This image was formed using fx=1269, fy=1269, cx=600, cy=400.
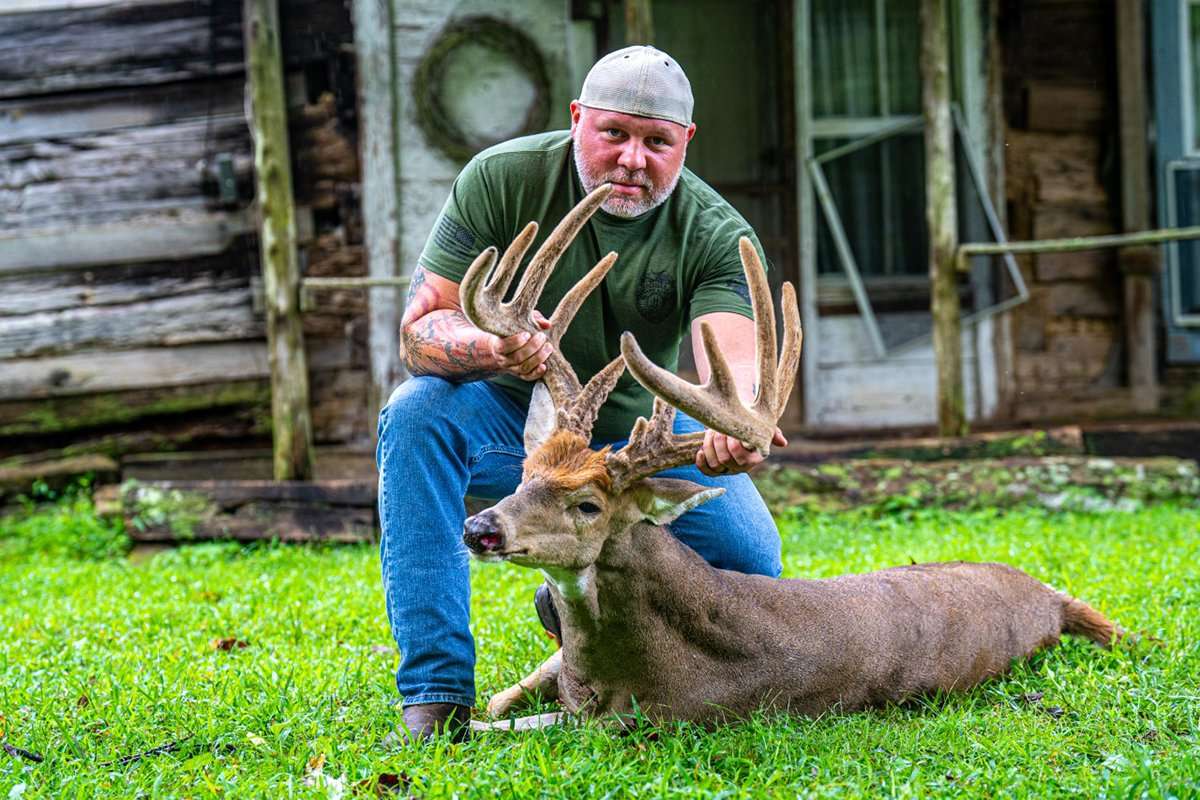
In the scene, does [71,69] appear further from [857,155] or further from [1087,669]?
[1087,669]

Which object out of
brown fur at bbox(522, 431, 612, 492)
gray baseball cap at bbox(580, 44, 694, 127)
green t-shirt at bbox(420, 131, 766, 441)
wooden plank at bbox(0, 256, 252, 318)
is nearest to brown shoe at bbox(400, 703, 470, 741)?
brown fur at bbox(522, 431, 612, 492)

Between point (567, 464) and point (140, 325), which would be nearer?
point (567, 464)

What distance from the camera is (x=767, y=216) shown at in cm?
988

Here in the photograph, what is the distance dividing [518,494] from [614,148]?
Result: 117cm

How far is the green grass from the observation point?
2.84m

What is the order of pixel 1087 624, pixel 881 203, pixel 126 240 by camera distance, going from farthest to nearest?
1. pixel 881 203
2. pixel 126 240
3. pixel 1087 624

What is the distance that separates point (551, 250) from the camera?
11.5 feet

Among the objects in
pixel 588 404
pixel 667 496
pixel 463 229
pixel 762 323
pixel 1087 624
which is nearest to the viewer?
pixel 762 323

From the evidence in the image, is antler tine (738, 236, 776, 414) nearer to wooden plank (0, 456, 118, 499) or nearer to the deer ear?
the deer ear

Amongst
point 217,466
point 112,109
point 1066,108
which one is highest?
point 112,109

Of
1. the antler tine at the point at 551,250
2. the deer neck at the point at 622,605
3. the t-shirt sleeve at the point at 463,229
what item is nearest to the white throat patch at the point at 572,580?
the deer neck at the point at 622,605

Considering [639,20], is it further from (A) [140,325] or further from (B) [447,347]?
(B) [447,347]

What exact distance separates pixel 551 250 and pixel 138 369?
20.0ft

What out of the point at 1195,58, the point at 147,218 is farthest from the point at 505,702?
the point at 1195,58
